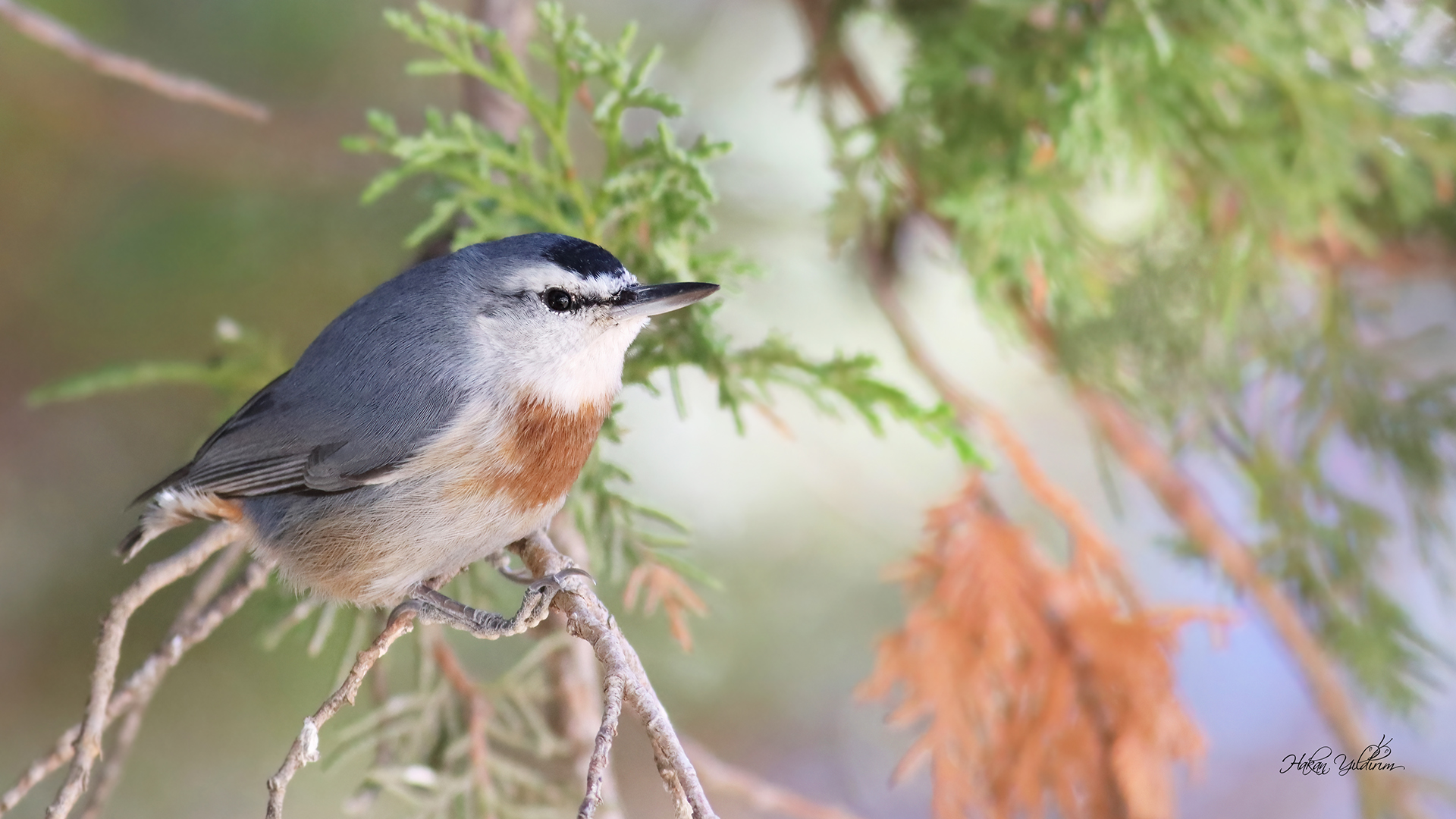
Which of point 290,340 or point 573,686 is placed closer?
point 573,686

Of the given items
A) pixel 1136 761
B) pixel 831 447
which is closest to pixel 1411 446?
pixel 1136 761

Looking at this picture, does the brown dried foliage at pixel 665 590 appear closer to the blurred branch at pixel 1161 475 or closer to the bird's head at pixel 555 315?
the bird's head at pixel 555 315

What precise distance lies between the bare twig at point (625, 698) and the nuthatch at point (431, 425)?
0.18m

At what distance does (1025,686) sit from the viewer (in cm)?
170

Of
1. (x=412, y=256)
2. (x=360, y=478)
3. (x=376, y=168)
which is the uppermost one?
(x=376, y=168)

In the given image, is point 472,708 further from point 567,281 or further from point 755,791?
point 567,281

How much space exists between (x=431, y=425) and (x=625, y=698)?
54 cm

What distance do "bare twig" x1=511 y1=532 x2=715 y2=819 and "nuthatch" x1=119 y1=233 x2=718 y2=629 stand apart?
0.18 metres

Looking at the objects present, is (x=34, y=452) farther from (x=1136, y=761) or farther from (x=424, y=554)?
(x=1136, y=761)

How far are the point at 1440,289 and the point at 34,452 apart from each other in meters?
3.03

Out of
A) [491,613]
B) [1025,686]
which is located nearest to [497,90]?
[491,613]

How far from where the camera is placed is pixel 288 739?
230 cm
